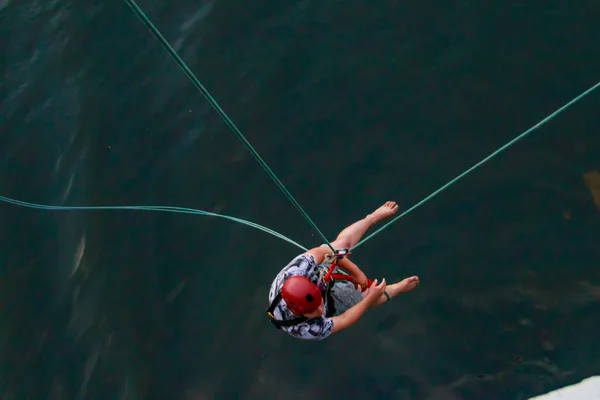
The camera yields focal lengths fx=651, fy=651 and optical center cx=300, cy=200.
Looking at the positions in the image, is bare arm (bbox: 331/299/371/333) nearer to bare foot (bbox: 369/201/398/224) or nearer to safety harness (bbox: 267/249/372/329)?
safety harness (bbox: 267/249/372/329)

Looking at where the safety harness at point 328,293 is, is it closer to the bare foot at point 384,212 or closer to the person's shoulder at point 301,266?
the person's shoulder at point 301,266

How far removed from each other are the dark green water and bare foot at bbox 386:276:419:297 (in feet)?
1.32

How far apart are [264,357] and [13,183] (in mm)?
4993

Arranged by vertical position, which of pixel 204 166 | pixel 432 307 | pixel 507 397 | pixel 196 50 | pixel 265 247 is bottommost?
pixel 507 397

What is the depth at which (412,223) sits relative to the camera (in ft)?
26.3

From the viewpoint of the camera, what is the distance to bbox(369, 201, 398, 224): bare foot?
7.48 m

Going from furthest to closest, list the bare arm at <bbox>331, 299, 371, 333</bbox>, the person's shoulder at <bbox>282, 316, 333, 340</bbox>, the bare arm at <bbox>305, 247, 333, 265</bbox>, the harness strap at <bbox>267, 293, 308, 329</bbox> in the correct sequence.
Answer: the bare arm at <bbox>305, 247, 333, 265</bbox>, the bare arm at <bbox>331, 299, 371, 333</bbox>, the person's shoulder at <bbox>282, 316, 333, 340</bbox>, the harness strap at <bbox>267, 293, 308, 329</bbox>

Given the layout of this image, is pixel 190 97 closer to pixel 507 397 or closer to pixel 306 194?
pixel 306 194

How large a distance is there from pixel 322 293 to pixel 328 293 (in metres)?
0.40

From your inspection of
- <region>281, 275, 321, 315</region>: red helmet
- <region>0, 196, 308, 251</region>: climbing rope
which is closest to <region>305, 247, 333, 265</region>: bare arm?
<region>281, 275, 321, 315</region>: red helmet

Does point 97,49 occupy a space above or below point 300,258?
above

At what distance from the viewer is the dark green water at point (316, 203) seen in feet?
24.1

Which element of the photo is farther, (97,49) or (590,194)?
(97,49)

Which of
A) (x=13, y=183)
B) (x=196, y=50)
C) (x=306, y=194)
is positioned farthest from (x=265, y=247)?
(x=13, y=183)
